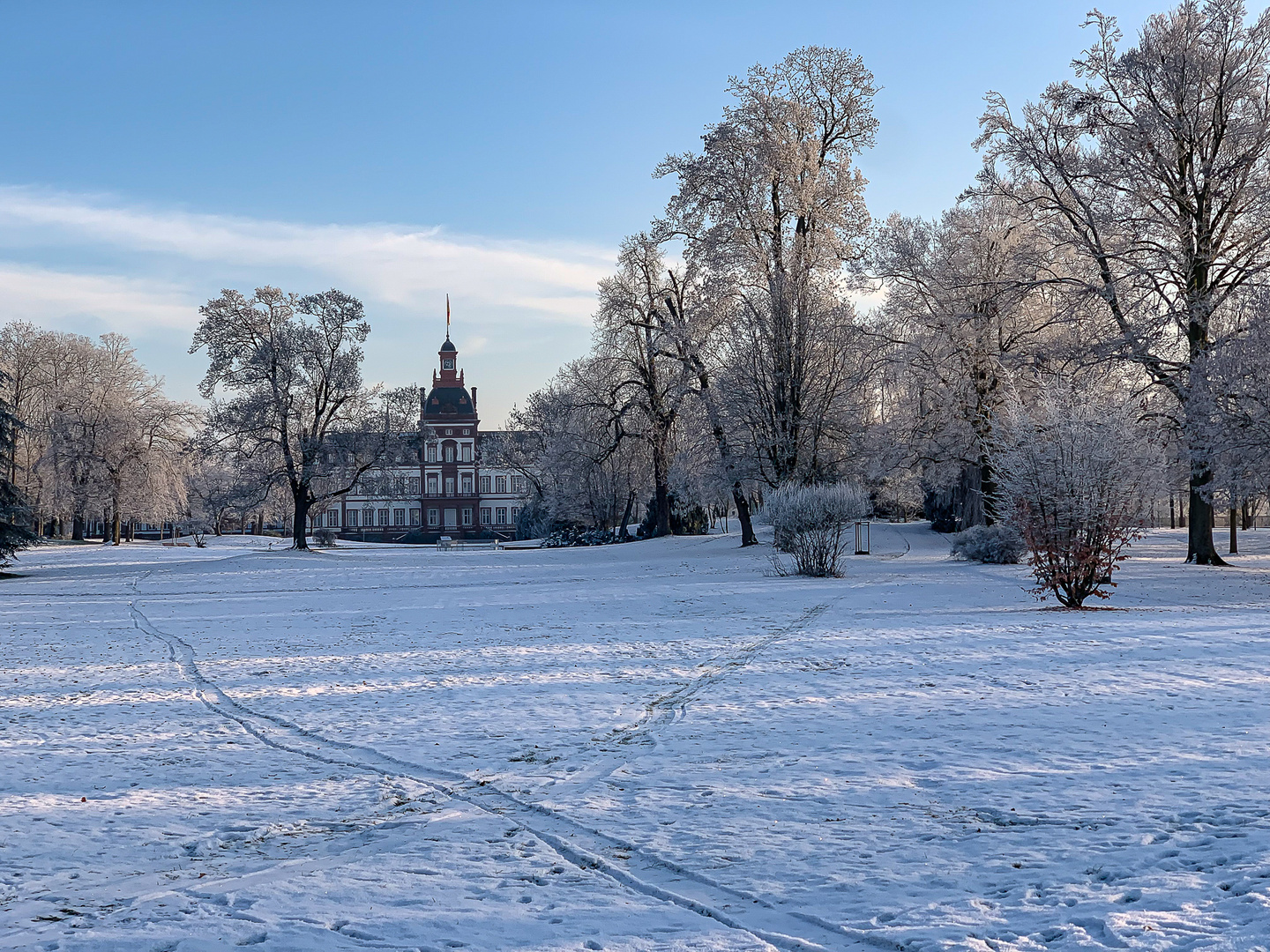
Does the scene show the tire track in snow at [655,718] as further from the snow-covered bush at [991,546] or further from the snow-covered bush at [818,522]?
the snow-covered bush at [991,546]

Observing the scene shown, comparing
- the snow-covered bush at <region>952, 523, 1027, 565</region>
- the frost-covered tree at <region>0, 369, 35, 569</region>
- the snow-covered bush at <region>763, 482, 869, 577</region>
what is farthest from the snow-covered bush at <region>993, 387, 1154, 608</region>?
the frost-covered tree at <region>0, 369, 35, 569</region>

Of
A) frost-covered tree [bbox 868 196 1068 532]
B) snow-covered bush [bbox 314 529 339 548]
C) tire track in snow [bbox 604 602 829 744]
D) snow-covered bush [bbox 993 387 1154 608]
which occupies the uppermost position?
frost-covered tree [bbox 868 196 1068 532]

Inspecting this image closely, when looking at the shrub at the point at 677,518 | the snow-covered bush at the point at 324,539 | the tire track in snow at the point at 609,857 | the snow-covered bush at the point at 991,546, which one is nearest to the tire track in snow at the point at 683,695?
the tire track in snow at the point at 609,857

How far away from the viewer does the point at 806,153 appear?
32688mm

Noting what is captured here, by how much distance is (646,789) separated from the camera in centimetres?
571

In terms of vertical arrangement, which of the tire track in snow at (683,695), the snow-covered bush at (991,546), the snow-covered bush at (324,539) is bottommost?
the snow-covered bush at (324,539)

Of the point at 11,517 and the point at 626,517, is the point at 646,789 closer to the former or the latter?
the point at 11,517

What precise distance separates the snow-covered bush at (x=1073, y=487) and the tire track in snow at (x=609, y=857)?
1163cm

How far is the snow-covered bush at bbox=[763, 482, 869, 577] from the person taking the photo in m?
22.4

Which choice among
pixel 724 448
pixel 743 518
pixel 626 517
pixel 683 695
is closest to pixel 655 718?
pixel 683 695

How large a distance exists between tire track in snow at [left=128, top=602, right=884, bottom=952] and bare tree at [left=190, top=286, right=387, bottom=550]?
35.6m

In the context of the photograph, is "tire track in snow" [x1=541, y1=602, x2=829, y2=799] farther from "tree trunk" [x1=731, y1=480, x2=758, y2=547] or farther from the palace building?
the palace building

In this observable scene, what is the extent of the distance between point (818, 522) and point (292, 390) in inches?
1078

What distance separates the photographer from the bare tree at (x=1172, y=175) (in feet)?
74.8
